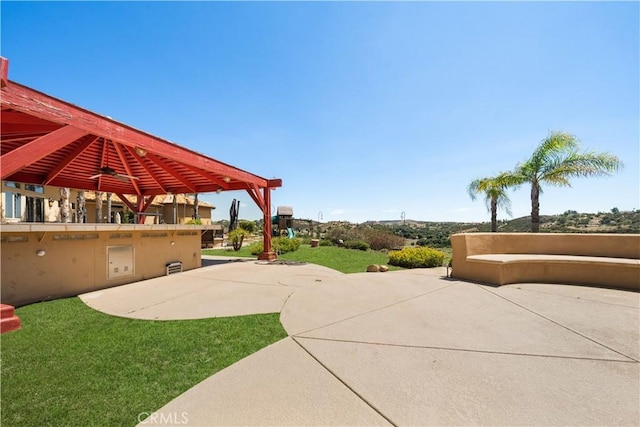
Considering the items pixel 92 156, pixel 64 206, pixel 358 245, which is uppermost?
pixel 92 156

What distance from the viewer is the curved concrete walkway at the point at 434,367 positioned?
2172mm

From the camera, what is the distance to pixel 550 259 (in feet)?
22.7

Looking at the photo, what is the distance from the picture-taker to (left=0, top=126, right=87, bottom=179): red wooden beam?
3.96 meters

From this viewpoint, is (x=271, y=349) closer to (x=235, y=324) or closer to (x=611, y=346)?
(x=235, y=324)

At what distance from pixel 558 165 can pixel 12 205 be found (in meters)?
24.1

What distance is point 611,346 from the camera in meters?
3.31

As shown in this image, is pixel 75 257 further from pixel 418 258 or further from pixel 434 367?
pixel 418 258

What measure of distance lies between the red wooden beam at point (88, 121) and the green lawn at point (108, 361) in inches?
146

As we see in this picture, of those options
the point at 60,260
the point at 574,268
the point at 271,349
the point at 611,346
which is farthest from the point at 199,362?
the point at 574,268

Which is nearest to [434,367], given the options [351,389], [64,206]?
[351,389]

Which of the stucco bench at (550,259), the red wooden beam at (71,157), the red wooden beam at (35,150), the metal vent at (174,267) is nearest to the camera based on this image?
the red wooden beam at (35,150)

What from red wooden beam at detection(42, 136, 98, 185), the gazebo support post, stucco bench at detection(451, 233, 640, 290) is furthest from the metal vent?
stucco bench at detection(451, 233, 640, 290)

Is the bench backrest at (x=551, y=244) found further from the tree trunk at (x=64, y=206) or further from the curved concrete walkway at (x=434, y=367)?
the tree trunk at (x=64, y=206)

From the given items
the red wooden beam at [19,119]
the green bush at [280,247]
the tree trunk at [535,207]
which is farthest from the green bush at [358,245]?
the red wooden beam at [19,119]
